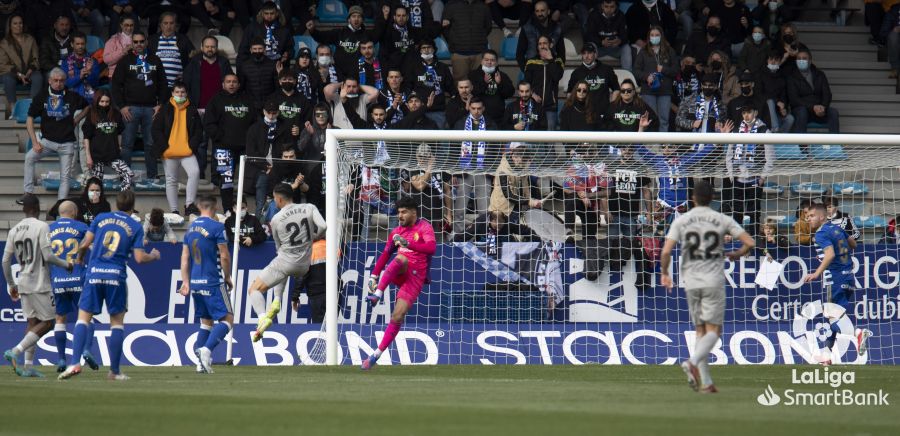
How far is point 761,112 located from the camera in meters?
20.9

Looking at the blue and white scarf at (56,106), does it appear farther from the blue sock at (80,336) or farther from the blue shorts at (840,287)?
the blue shorts at (840,287)

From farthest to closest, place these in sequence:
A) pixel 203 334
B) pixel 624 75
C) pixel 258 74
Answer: pixel 624 75, pixel 258 74, pixel 203 334

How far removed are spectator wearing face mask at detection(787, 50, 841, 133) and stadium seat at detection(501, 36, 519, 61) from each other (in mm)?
4914

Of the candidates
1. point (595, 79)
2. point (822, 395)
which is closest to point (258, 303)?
point (595, 79)

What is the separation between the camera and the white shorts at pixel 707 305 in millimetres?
10859

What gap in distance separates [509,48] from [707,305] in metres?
13.1

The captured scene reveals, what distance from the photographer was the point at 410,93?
67.2 ft

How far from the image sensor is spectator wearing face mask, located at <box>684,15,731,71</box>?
22.5m

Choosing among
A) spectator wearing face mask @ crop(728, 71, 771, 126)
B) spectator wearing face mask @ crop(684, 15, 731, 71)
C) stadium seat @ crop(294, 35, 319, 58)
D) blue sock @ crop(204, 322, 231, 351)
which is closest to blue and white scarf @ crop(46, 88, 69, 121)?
stadium seat @ crop(294, 35, 319, 58)

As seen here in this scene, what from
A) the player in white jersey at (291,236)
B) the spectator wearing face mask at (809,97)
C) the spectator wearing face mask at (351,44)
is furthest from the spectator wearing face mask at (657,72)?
the player in white jersey at (291,236)

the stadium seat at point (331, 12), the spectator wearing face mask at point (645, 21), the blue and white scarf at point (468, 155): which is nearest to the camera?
the blue and white scarf at point (468, 155)

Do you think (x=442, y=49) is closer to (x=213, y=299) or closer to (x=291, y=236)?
(x=291, y=236)

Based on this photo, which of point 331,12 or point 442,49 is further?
point 331,12

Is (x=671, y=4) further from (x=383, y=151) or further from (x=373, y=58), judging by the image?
(x=383, y=151)
